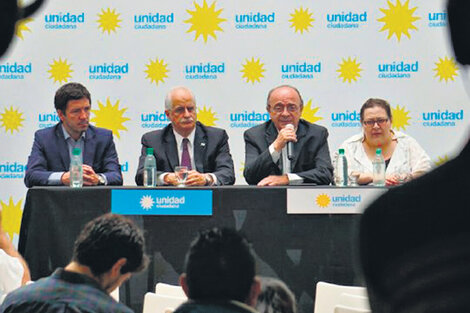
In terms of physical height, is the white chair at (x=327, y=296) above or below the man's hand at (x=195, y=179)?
below

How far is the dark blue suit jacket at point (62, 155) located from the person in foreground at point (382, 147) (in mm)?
1521

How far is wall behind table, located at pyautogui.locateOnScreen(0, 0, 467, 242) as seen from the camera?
20.5 ft

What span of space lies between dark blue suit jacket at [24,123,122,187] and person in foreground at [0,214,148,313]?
11.2 ft

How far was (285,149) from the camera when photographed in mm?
→ 4566

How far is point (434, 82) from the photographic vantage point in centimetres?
623

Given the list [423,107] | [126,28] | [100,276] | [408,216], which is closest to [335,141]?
[423,107]

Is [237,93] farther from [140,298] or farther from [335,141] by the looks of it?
[140,298]

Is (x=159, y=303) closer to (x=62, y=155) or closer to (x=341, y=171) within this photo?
(x=341, y=171)

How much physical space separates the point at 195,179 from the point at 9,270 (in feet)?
5.69

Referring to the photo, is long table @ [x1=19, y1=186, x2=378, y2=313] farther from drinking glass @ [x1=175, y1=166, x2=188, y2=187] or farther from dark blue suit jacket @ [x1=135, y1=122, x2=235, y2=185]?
dark blue suit jacket @ [x1=135, y1=122, x2=235, y2=185]

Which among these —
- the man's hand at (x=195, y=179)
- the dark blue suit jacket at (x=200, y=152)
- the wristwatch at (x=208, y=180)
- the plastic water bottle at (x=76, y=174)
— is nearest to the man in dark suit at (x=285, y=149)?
the dark blue suit jacket at (x=200, y=152)

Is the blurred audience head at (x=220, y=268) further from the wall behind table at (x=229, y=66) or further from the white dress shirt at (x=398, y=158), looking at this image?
the wall behind table at (x=229, y=66)

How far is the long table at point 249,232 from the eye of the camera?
3.78m

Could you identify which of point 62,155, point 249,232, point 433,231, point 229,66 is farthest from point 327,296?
point 229,66
